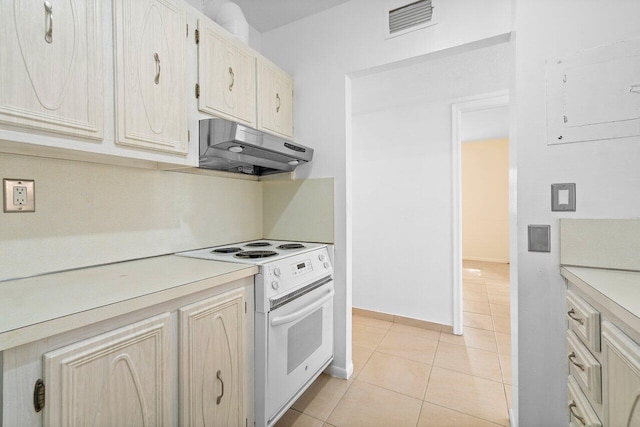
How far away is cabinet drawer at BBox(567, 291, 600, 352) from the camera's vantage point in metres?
0.95

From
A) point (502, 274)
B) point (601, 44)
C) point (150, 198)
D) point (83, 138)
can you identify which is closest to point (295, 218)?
point (150, 198)

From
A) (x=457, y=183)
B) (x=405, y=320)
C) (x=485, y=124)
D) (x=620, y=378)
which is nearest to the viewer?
(x=620, y=378)

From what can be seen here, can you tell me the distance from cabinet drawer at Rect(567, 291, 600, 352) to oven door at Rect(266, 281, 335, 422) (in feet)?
3.92

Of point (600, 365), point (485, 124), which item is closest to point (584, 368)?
point (600, 365)

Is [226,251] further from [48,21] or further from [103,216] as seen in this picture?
[48,21]

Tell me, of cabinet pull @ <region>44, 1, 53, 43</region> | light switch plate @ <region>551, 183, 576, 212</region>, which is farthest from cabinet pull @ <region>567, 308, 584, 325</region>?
cabinet pull @ <region>44, 1, 53, 43</region>

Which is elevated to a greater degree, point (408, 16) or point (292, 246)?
point (408, 16)

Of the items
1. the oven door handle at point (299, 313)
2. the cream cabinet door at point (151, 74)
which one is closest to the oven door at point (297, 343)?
the oven door handle at point (299, 313)

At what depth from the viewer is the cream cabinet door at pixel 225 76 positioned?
1.46 metres

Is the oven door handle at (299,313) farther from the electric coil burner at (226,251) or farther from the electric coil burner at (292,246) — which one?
the electric coil burner at (226,251)

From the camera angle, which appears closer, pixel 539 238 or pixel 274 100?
A: pixel 539 238

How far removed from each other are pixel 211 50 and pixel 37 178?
100cm

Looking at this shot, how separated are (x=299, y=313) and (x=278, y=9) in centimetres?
207

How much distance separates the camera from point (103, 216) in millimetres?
1341
